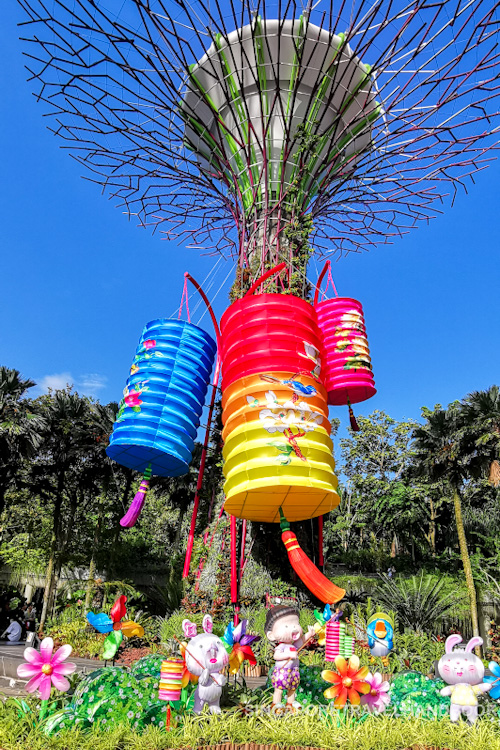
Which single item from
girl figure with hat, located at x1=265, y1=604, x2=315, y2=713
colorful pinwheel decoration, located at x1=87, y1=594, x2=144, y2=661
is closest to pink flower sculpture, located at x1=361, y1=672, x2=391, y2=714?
girl figure with hat, located at x1=265, y1=604, x2=315, y2=713

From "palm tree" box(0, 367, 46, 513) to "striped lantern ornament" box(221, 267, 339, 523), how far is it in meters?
9.29

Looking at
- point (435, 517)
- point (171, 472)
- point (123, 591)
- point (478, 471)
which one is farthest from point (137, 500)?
point (435, 517)

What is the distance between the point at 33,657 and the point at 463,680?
11.2 ft

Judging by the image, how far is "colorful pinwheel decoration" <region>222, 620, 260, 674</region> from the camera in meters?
4.28

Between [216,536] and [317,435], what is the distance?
11.5 feet

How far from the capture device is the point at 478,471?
1589 centimetres

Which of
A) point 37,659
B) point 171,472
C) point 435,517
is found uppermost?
point 435,517

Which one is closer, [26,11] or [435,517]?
[26,11]

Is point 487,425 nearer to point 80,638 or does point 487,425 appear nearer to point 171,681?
point 80,638

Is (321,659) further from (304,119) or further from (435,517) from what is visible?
(435,517)

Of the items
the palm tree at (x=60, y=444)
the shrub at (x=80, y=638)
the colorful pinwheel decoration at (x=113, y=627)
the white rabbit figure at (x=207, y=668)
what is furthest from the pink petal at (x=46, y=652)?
the palm tree at (x=60, y=444)

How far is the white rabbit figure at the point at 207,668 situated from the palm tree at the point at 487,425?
42.1 ft

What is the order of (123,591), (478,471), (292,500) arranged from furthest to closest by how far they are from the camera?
(478,471)
(123,591)
(292,500)

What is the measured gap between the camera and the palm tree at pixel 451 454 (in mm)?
15828
